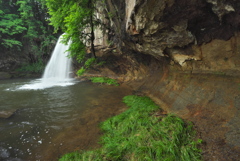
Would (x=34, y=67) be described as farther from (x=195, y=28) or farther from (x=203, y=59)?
(x=203, y=59)

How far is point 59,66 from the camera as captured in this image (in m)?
18.0

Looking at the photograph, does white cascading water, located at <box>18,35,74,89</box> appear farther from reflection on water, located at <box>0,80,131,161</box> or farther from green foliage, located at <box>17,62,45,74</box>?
reflection on water, located at <box>0,80,131,161</box>

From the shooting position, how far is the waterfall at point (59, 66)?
57.6 feet

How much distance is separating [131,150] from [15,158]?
271 centimetres

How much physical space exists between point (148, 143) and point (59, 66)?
17992mm

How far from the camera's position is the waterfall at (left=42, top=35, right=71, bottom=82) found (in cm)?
1755

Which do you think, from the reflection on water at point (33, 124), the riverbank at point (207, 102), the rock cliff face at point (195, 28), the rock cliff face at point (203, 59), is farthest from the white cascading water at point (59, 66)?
the rock cliff face at point (195, 28)

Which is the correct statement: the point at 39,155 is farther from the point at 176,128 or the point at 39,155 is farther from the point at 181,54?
the point at 181,54

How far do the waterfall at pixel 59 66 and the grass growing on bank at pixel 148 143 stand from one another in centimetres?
1560

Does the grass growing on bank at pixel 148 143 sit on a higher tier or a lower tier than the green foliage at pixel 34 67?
lower

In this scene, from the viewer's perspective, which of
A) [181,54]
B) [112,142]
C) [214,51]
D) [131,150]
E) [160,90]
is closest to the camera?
[131,150]

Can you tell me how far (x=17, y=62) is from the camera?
18.4 meters

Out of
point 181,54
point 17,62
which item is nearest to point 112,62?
point 181,54

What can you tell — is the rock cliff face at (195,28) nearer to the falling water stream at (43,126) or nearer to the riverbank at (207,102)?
the riverbank at (207,102)
